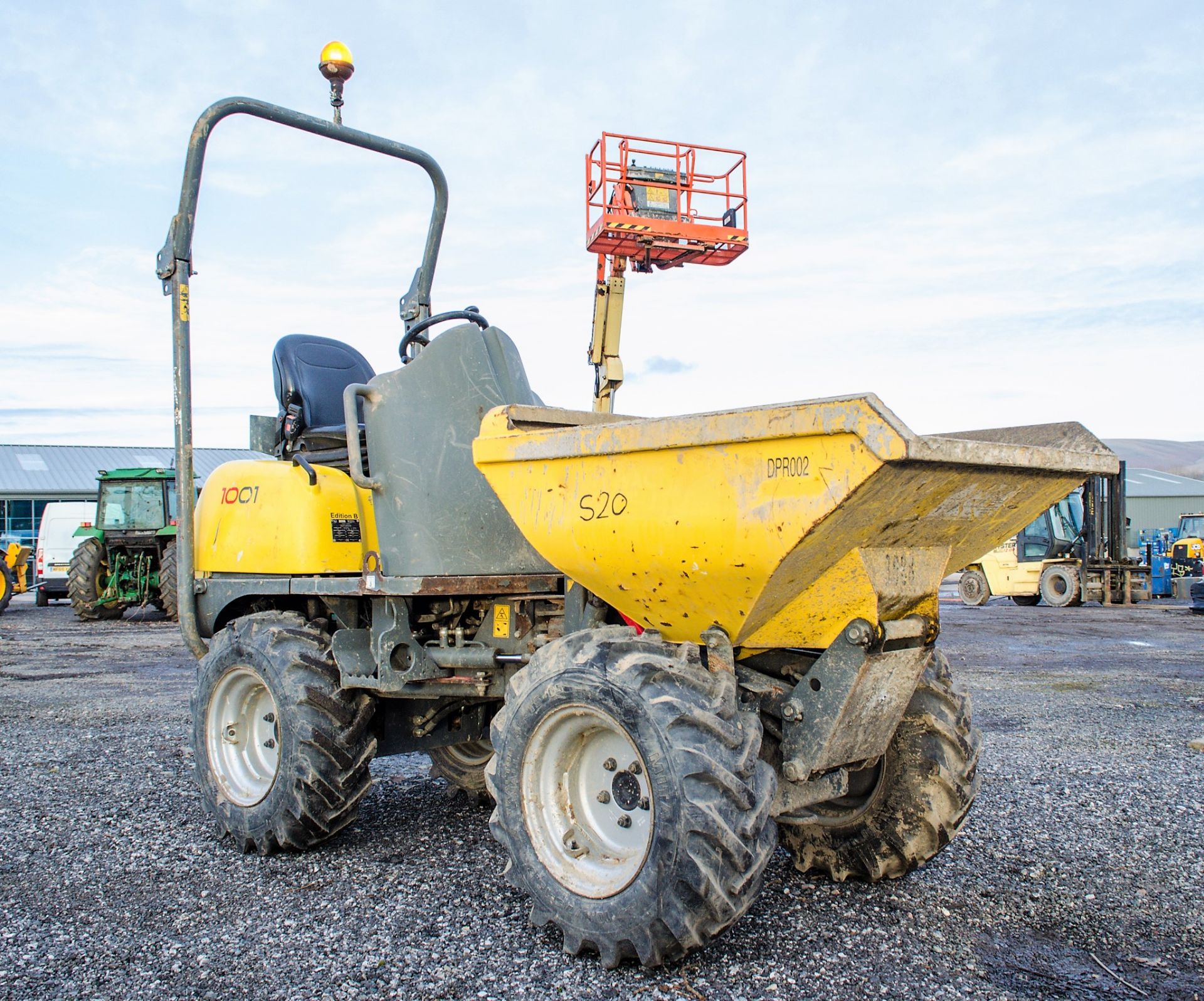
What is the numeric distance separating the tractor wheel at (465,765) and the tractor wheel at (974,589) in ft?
57.1

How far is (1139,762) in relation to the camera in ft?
18.8

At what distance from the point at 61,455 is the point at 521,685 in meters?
42.9

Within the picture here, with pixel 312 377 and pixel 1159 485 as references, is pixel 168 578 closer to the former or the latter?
pixel 312 377

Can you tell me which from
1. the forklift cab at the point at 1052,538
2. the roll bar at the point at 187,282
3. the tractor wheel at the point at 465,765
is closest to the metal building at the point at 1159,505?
the forklift cab at the point at 1052,538

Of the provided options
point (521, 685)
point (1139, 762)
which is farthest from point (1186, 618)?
point (521, 685)

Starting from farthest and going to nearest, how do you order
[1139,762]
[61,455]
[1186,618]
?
1. [61,455]
2. [1186,618]
3. [1139,762]

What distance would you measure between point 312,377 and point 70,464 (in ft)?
130

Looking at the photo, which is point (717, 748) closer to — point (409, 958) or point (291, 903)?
point (409, 958)

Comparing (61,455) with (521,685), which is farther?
(61,455)

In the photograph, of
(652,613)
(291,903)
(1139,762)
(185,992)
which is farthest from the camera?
(1139,762)

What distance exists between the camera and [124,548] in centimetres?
1712

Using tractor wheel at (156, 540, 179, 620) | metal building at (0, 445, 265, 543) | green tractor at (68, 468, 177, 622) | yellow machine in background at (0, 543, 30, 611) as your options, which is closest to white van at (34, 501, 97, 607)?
yellow machine in background at (0, 543, 30, 611)

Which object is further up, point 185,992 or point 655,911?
point 655,911

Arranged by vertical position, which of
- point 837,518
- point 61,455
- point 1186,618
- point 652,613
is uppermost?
point 61,455
